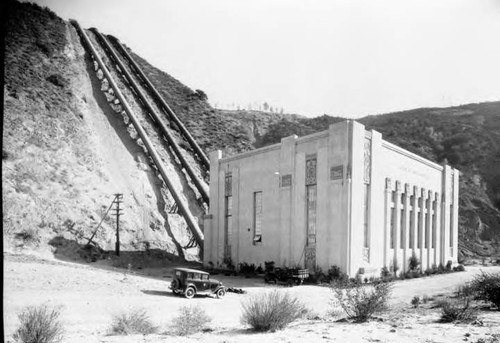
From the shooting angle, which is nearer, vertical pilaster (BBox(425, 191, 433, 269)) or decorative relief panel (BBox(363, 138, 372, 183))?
decorative relief panel (BBox(363, 138, 372, 183))

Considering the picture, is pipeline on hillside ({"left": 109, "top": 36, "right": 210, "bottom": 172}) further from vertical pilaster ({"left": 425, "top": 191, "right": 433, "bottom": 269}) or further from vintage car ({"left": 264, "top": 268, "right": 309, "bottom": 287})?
vintage car ({"left": 264, "top": 268, "right": 309, "bottom": 287})

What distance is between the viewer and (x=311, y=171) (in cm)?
2775

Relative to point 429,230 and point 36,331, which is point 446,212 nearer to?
point 429,230

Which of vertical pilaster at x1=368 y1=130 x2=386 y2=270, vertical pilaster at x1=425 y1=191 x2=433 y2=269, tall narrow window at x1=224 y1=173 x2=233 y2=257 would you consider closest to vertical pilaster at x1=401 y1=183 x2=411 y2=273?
vertical pilaster at x1=368 y1=130 x2=386 y2=270

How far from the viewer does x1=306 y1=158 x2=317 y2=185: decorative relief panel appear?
27616 mm

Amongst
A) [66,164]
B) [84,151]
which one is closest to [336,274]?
[66,164]

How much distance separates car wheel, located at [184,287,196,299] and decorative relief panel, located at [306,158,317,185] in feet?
35.6

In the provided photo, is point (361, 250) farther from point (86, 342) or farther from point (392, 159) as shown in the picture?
point (86, 342)

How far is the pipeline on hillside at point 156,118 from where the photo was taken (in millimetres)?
46000

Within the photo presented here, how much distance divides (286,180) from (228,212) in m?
7.11

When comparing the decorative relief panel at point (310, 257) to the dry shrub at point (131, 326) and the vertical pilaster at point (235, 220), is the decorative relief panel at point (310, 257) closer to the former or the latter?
the vertical pilaster at point (235, 220)

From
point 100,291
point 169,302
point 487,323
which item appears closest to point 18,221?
point 100,291

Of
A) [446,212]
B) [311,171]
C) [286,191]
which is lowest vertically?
[446,212]

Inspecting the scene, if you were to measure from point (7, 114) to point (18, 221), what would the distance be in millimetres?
11642
